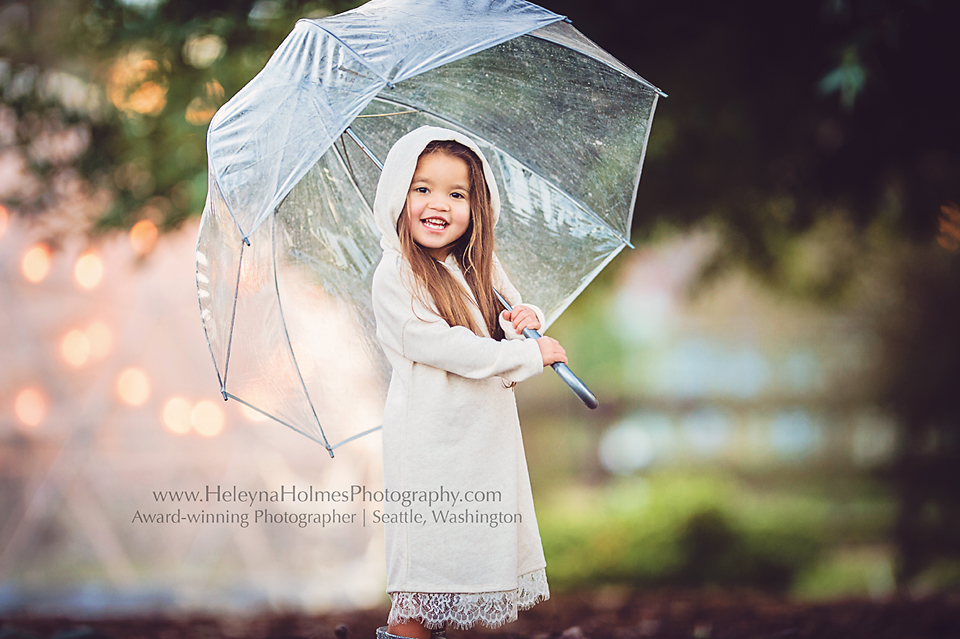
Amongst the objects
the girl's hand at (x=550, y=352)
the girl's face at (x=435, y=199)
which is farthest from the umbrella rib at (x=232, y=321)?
the girl's hand at (x=550, y=352)

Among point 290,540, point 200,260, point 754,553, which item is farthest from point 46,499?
point 754,553

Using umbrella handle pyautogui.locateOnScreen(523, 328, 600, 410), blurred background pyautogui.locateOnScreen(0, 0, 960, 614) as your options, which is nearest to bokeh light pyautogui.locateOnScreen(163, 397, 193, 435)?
blurred background pyautogui.locateOnScreen(0, 0, 960, 614)

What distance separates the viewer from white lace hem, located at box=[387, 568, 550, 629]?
7.07 ft

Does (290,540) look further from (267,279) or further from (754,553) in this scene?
(267,279)

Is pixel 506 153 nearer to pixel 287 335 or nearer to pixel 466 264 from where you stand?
pixel 466 264

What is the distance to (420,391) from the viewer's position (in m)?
2.25

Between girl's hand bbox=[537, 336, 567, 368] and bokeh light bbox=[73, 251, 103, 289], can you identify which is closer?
girl's hand bbox=[537, 336, 567, 368]

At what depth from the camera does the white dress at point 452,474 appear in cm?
216

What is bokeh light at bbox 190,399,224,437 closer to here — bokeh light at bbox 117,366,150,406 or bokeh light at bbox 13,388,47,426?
bokeh light at bbox 117,366,150,406

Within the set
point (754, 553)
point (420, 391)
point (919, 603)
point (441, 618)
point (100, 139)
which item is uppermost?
point (100, 139)

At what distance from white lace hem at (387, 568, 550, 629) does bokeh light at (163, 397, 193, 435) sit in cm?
554

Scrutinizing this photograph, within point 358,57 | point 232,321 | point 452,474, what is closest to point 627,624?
point 452,474

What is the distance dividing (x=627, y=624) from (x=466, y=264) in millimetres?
2565

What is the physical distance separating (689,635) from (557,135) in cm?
237
